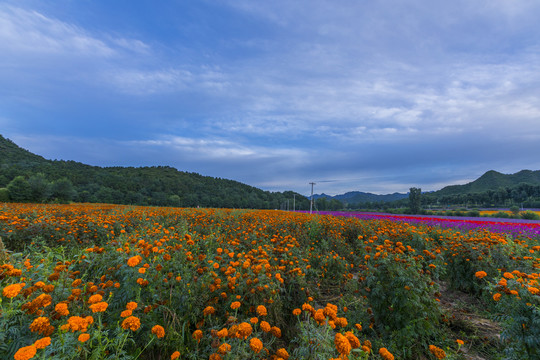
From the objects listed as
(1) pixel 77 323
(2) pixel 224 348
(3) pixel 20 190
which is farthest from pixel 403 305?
(3) pixel 20 190

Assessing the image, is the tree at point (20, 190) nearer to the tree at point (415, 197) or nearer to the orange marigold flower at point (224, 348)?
the orange marigold flower at point (224, 348)

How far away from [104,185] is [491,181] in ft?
384

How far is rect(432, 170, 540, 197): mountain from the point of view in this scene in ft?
258

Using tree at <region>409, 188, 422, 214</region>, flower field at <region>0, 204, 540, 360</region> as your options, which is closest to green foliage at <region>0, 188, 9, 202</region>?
flower field at <region>0, 204, 540, 360</region>

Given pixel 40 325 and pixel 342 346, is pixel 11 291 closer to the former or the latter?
pixel 40 325

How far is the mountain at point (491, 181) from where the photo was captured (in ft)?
258

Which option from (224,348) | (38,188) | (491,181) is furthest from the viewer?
(491,181)

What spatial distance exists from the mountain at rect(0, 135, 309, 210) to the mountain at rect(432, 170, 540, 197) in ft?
249

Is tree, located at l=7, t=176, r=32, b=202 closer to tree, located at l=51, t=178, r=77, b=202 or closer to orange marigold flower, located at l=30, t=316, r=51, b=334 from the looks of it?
tree, located at l=51, t=178, r=77, b=202

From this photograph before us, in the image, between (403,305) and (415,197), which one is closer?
(403,305)

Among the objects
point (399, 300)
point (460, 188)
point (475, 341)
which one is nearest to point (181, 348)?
point (399, 300)

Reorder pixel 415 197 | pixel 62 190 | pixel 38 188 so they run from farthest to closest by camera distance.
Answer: pixel 415 197
pixel 62 190
pixel 38 188

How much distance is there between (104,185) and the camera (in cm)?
3762

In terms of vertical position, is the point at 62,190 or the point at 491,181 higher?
the point at 491,181
